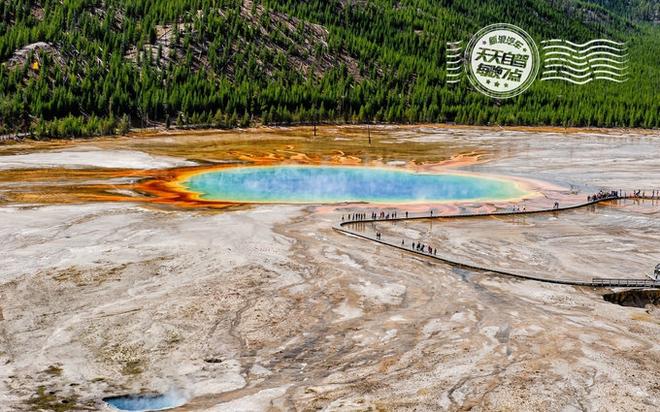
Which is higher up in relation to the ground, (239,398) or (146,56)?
(146,56)

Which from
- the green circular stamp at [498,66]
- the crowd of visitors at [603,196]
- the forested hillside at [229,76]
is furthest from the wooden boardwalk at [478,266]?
the green circular stamp at [498,66]

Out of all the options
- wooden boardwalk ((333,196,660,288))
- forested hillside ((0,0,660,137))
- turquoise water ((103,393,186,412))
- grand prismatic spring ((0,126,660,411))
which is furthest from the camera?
forested hillside ((0,0,660,137))

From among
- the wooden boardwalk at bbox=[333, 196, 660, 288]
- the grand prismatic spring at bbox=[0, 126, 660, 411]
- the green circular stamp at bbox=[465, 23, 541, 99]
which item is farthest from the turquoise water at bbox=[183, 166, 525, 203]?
the green circular stamp at bbox=[465, 23, 541, 99]

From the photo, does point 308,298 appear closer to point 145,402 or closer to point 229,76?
point 145,402

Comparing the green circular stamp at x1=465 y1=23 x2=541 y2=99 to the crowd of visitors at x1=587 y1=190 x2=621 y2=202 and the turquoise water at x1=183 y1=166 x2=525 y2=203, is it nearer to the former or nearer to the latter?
the turquoise water at x1=183 y1=166 x2=525 y2=203

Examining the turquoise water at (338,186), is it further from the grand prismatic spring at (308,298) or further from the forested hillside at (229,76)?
the forested hillside at (229,76)

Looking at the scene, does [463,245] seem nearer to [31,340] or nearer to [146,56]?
[31,340]

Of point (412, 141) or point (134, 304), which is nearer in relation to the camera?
point (134, 304)

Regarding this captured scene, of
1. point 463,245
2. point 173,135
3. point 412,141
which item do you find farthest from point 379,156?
point 463,245
